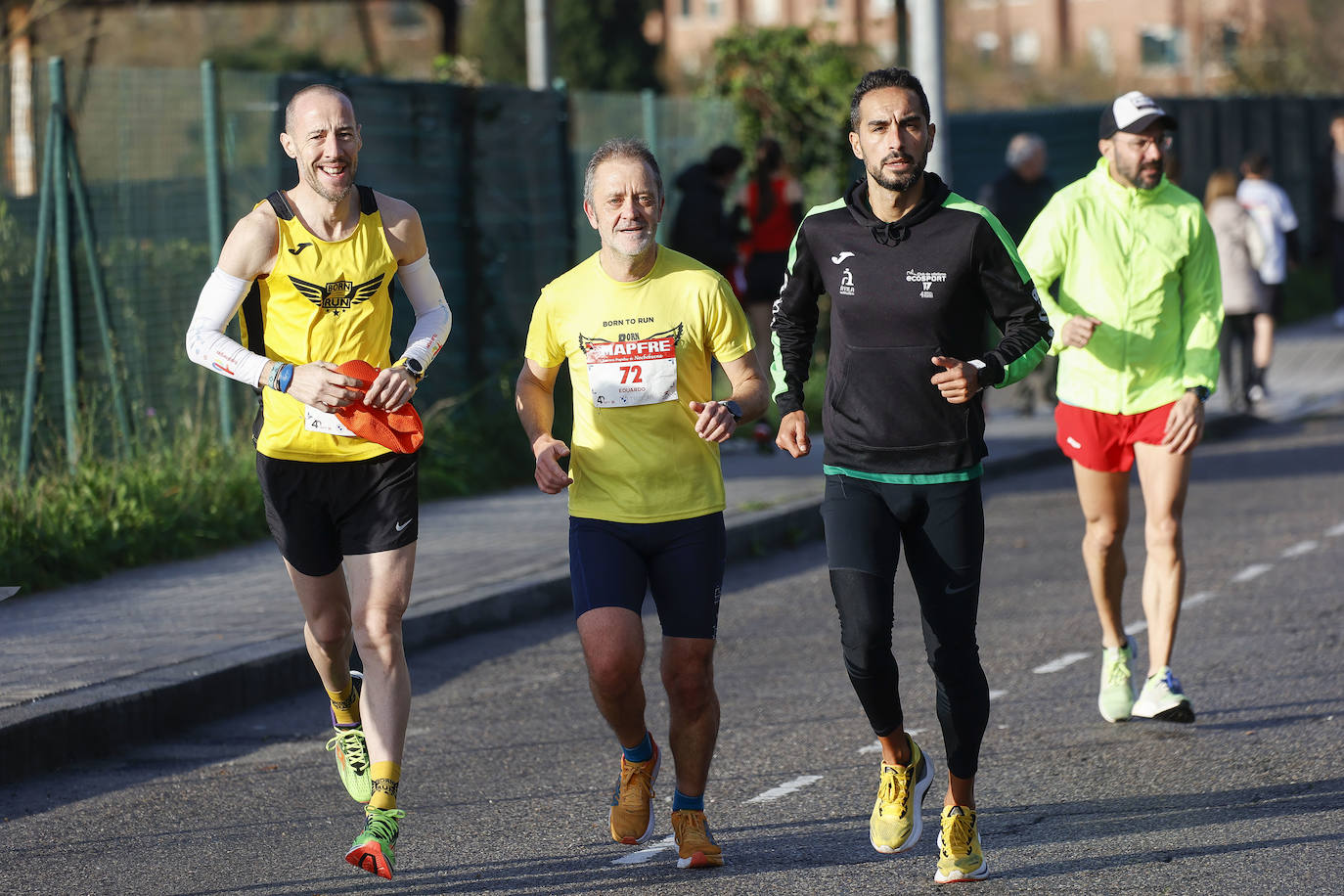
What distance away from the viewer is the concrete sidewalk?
6805 millimetres

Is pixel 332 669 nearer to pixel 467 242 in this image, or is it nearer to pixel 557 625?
pixel 557 625

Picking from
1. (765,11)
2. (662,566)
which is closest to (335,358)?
(662,566)

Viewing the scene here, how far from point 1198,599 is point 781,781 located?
350 cm

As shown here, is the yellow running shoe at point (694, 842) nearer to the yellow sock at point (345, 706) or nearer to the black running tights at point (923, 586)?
the black running tights at point (923, 586)

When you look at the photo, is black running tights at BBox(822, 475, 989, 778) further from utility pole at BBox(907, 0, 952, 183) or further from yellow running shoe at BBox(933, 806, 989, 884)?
utility pole at BBox(907, 0, 952, 183)

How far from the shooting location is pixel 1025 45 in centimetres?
7131

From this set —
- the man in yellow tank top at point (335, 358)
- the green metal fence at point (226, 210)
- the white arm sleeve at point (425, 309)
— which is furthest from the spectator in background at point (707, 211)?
the man in yellow tank top at point (335, 358)

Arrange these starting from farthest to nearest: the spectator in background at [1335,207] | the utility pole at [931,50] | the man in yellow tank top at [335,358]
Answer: the spectator in background at [1335,207]
the utility pole at [931,50]
the man in yellow tank top at [335,358]

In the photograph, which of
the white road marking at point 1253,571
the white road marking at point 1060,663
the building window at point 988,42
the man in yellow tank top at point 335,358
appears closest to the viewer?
the man in yellow tank top at point 335,358

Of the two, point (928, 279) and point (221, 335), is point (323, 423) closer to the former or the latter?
point (221, 335)

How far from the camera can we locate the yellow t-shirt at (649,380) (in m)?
5.05

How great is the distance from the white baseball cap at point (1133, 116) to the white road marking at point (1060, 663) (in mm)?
2123

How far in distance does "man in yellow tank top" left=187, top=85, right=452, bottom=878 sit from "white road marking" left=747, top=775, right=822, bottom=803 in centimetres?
119

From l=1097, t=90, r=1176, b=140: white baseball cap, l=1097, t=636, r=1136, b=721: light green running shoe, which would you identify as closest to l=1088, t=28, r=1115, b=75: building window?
l=1097, t=90, r=1176, b=140: white baseball cap
